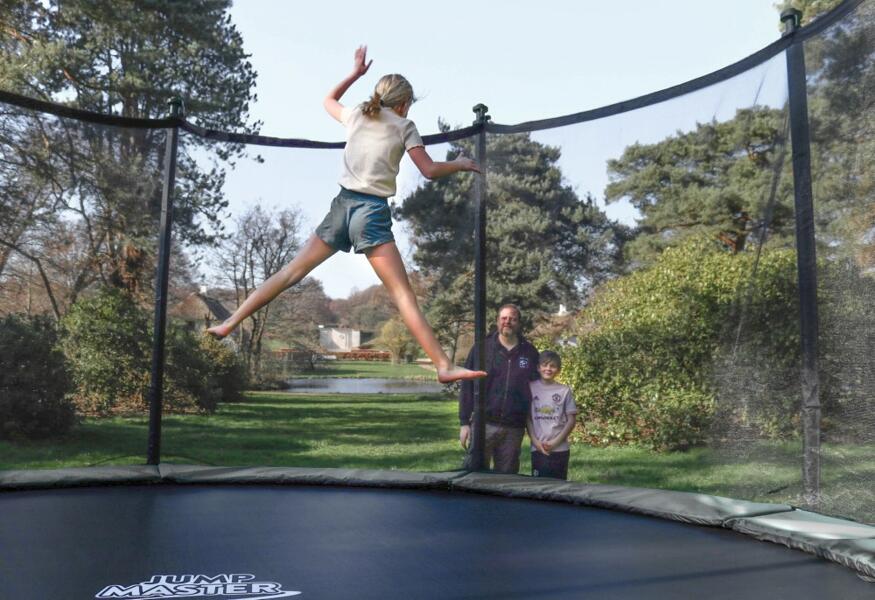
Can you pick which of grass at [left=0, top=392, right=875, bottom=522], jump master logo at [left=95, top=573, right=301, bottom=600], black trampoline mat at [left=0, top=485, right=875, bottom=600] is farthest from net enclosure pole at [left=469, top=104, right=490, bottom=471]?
jump master logo at [left=95, top=573, right=301, bottom=600]

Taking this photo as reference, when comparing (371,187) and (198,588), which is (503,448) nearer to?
(371,187)

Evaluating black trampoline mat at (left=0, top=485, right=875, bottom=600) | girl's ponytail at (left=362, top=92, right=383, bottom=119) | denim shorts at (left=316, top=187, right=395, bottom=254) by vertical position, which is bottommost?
black trampoline mat at (left=0, top=485, right=875, bottom=600)

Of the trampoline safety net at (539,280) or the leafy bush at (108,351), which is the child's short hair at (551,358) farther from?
the leafy bush at (108,351)

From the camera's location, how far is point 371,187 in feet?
6.55

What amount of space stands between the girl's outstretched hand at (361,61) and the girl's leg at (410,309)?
47 centimetres

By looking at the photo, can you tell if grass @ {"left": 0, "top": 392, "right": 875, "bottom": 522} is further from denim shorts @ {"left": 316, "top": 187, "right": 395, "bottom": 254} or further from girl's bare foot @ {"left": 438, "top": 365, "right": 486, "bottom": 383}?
denim shorts @ {"left": 316, "top": 187, "right": 395, "bottom": 254}

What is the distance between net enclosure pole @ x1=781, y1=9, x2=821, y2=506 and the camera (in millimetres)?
1972

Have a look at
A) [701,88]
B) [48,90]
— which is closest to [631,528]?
[701,88]

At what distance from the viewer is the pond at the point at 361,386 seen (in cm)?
331

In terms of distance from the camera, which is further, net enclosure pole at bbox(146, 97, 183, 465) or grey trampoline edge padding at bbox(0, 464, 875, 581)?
net enclosure pole at bbox(146, 97, 183, 465)

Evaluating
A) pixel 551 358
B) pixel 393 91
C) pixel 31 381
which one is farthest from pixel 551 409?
pixel 31 381

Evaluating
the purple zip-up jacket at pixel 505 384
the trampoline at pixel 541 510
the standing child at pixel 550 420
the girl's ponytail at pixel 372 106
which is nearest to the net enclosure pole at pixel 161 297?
the trampoline at pixel 541 510

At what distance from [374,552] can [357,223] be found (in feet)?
2.65

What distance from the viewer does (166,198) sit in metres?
2.97
